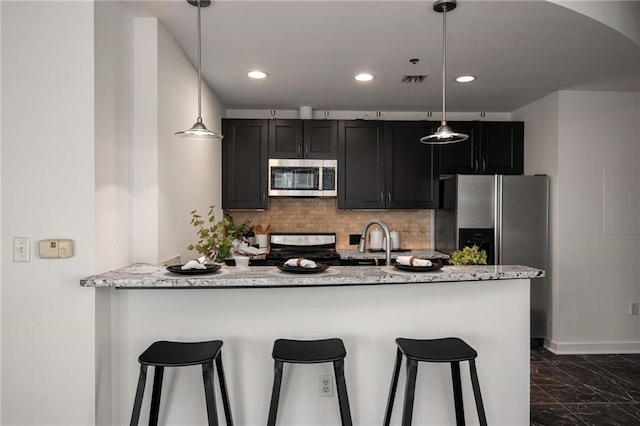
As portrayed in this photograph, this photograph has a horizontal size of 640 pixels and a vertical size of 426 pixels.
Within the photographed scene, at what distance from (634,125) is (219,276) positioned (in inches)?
162

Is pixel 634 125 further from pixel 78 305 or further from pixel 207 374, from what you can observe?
pixel 78 305

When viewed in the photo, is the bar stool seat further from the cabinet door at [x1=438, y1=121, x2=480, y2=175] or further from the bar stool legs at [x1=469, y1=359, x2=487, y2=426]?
the cabinet door at [x1=438, y1=121, x2=480, y2=175]

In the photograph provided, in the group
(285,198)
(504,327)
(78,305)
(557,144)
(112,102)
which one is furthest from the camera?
(285,198)

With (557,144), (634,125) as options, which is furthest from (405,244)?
(634,125)

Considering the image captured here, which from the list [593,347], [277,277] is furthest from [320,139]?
[593,347]

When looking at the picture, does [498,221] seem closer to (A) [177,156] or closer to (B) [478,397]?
(B) [478,397]

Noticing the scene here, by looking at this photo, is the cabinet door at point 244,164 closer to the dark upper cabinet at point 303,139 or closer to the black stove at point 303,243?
the dark upper cabinet at point 303,139

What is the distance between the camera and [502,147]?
4.32 meters

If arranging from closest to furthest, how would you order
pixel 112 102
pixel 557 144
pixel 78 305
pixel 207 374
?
pixel 207 374 → pixel 78 305 → pixel 112 102 → pixel 557 144

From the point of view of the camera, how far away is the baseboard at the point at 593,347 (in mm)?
3799

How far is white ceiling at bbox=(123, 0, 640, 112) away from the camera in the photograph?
7.38 ft

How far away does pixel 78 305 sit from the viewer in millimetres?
1870

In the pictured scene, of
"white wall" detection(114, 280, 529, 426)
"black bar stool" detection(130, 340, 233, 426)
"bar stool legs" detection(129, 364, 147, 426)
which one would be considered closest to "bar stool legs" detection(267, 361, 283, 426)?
"black bar stool" detection(130, 340, 233, 426)

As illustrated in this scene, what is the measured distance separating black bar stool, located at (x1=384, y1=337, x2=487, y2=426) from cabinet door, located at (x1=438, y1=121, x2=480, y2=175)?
2623 millimetres
